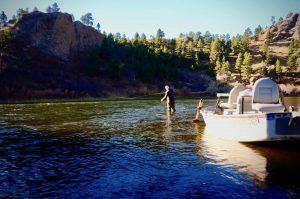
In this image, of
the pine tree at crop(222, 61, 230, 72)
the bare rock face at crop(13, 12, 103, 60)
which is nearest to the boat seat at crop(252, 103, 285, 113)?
the bare rock face at crop(13, 12, 103, 60)

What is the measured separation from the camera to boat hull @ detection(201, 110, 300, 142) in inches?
506

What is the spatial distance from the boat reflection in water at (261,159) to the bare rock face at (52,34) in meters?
96.2

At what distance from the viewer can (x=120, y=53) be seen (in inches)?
4365

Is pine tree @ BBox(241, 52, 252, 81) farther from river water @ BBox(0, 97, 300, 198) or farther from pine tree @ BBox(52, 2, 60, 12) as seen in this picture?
pine tree @ BBox(52, 2, 60, 12)

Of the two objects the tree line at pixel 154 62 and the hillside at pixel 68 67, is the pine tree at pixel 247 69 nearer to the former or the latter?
the tree line at pixel 154 62

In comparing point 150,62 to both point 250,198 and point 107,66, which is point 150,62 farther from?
point 250,198

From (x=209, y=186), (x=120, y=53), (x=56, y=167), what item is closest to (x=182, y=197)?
(x=209, y=186)

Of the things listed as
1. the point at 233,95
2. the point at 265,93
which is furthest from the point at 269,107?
the point at 233,95

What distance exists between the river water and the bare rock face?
9250cm

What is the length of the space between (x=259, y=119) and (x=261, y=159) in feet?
6.33

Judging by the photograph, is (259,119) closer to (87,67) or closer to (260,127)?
(260,127)

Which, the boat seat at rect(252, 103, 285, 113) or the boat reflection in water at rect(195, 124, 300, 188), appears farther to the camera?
the boat seat at rect(252, 103, 285, 113)

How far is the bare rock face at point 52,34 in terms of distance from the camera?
10394cm

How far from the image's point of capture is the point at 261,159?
12117mm
